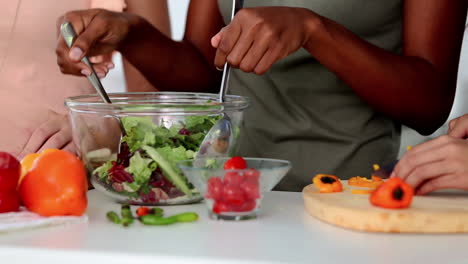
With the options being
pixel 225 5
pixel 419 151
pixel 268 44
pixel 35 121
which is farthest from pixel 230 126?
pixel 35 121

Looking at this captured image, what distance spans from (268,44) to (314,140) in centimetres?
48

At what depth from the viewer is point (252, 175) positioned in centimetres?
92

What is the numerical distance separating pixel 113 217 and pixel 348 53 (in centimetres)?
60

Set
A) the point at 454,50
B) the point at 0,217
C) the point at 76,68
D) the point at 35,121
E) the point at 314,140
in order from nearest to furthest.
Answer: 1. the point at 0,217
2. the point at 76,68
3. the point at 454,50
4. the point at 314,140
5. the point at 35,121

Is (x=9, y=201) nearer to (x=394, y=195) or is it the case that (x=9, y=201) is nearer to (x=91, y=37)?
(x=91, y=37)

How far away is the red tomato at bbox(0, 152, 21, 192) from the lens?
0.94 metres

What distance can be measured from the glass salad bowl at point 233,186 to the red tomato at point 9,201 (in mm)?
235

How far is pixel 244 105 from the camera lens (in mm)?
1120

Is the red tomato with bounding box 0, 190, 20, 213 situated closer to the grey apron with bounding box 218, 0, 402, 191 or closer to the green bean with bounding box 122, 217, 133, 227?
the green bean with bounding box 122, 217, 133, 227

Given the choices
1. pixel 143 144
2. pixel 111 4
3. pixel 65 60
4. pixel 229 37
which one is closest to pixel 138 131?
pixel 143 144

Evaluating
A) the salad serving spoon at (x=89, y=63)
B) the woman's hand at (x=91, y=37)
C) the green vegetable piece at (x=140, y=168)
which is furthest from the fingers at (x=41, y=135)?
the green vegetable piece at (x=140, y=168)

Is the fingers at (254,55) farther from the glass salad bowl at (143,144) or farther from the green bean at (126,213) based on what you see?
the green bean at (126,213)

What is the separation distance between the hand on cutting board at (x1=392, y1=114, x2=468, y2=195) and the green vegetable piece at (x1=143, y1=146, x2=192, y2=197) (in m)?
0.33

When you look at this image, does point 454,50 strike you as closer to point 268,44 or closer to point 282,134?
point 282,134
